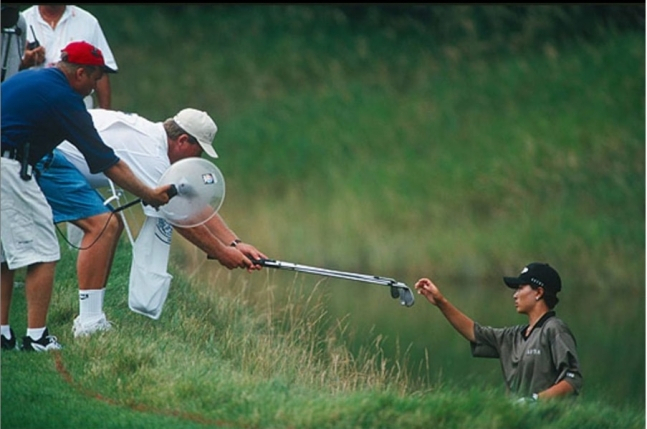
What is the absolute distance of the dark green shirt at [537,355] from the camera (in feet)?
25.7

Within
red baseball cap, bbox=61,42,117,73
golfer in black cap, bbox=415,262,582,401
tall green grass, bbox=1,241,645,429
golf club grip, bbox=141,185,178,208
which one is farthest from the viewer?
golf club grip, bbox=141,185,178,208

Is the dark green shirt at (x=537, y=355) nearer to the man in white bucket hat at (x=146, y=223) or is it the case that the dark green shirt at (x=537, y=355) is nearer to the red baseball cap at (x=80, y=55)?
the man in white bucket hat at (x=146, y=223)

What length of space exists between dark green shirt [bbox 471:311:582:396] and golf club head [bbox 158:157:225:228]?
1680 mm

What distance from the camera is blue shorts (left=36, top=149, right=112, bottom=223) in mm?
8844

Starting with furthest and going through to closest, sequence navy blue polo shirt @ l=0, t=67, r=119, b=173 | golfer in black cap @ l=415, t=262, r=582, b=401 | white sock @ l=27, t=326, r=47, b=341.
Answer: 1. white sock @ l=27, t=326, r=47, b=341
2. navy blue polo shirt @ l=0, t=67, r=119, b=173
3. golfer in black cap @ l=415, t=262, r=582, b=401

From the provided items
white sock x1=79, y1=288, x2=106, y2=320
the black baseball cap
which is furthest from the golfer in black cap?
white sock x1=79, y1=288, x2=106, y2=320

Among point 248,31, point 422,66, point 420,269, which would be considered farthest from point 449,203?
point 248,31

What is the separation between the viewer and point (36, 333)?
8516 mm

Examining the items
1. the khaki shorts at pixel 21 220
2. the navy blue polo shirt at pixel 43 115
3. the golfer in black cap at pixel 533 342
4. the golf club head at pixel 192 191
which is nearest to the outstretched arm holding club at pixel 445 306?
the golfer in black cap at pixel 533 342

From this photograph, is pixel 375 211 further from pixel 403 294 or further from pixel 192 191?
pixel 403 294

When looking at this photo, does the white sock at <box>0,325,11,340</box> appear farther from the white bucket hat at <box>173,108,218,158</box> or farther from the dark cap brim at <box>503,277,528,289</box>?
the dark cap brim at <box>503,277,528,289</box>

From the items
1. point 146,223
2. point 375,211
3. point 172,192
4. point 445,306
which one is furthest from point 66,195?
point 375,211

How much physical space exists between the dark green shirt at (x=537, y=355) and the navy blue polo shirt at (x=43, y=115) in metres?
2.29

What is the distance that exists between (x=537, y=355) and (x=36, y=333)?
263cm
